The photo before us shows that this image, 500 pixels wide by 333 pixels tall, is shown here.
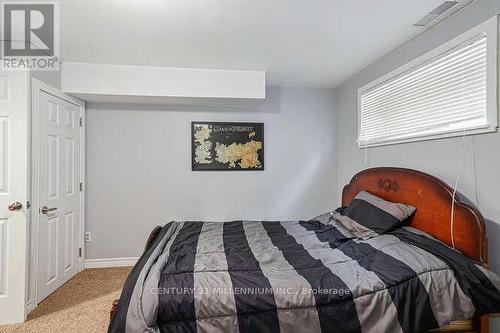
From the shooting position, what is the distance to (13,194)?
2.22 metres

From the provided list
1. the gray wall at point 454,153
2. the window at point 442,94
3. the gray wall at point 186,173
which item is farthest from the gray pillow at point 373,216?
the gray wall at point 186,173

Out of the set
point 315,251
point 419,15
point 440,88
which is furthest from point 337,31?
point 315,251

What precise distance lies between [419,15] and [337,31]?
1.92 ft

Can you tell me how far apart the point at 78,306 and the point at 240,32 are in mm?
2849

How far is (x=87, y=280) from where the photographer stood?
9.87 feet

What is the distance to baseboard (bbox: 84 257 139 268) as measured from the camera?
3.38 meters

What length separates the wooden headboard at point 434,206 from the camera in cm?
164

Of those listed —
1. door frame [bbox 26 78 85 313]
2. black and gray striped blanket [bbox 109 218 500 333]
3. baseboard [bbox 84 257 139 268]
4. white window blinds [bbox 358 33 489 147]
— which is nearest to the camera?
black and gray striped blanket [bbox 109 218 500 333]

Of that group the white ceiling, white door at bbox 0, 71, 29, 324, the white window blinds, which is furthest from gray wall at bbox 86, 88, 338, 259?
white door at bbox 0, 71, 29, 324

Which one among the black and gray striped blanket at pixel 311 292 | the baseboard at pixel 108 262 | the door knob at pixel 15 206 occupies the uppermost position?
the door knob at pixel 15 206

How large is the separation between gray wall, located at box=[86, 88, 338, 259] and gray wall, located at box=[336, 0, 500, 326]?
782 millimetres

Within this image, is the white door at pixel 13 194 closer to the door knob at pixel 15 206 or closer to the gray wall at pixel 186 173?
the door knob at pixel 15 206

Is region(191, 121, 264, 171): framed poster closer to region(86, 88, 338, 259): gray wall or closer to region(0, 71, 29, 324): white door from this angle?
region(86, 88, 338, 259): gray wall

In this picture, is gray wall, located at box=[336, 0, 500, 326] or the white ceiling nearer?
gray wall, located at box=[336, 0, 500, 326]
